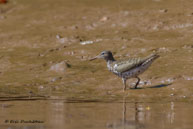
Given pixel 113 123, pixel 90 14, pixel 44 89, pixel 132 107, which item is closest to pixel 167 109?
pixel 132 107

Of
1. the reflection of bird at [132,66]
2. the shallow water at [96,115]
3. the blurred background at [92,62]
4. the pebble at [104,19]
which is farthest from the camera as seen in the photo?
the pebble at [104,19]

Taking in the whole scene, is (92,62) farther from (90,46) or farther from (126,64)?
(126,64)

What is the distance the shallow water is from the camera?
33.0ft

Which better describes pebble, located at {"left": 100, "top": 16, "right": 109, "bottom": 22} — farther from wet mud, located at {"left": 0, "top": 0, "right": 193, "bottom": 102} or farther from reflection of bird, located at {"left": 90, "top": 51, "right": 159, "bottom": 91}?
reflection of bird, located at {"left": 90, "top": 51, "right": 159, "bottom": 91}

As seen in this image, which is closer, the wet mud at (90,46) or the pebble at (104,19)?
the wet mud at (90,46)

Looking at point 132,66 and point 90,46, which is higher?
point 90,46

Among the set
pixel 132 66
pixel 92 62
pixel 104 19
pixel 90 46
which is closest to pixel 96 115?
pixel 132 66

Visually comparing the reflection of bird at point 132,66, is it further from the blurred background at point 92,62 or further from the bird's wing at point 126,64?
the blurred background at point 92,62

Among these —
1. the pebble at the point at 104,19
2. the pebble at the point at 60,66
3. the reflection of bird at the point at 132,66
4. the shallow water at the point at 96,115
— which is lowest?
the shallow water at the point at 96,115

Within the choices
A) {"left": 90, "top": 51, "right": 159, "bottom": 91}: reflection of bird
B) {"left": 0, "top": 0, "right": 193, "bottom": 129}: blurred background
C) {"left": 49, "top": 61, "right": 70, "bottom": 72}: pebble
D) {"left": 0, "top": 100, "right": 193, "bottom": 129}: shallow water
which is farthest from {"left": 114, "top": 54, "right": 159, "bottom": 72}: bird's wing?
{"left": 49, "top": 61, "right": 70, "bottom": 72}: pebble

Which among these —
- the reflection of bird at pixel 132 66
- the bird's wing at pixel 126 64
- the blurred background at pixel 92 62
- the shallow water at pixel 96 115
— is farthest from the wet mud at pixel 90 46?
the shallow water at pixel 96 115

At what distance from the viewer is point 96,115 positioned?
11203 millimetres

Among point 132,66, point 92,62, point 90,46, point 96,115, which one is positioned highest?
point 90,46

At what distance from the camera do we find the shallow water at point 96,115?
33.0ft
